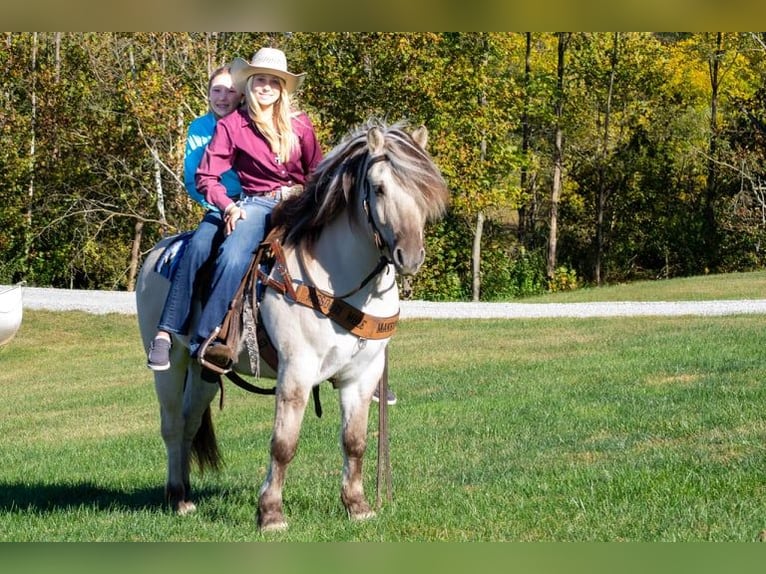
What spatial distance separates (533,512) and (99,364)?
16590 mm

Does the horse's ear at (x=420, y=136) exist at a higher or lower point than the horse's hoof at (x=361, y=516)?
higher

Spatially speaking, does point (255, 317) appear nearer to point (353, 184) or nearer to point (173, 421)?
point (353, 184)

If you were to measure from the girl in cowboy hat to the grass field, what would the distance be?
147cm

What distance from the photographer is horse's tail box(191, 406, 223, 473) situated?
25.1ft

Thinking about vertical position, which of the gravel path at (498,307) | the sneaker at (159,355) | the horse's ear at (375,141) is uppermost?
the horse's ear at (375,141)

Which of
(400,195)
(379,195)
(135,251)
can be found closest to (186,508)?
(379,195)

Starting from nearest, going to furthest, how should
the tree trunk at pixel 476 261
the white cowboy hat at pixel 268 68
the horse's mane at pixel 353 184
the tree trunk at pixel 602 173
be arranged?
the horse's mane at pixel 353 184, the white cowboy hat at pixel 268 68, the tree trunk at pixel 476 261, the tree trunk at pixel 602 173

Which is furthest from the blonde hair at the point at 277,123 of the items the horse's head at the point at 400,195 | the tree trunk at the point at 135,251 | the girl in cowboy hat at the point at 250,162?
the tree trunk at the point at 135,251

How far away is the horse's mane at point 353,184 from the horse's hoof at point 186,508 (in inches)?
82.4

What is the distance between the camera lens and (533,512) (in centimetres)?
633

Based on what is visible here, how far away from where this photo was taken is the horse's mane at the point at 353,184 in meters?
5.59

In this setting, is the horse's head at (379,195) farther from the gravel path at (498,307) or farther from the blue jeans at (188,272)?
the gravel path at (498,307)

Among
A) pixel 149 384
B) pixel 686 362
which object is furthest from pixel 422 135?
pixel 149 384

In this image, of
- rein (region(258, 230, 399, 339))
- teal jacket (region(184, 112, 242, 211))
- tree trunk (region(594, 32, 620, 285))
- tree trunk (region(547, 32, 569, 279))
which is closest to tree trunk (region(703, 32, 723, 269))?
tree trunk (region(594, 32, 620, 285))
